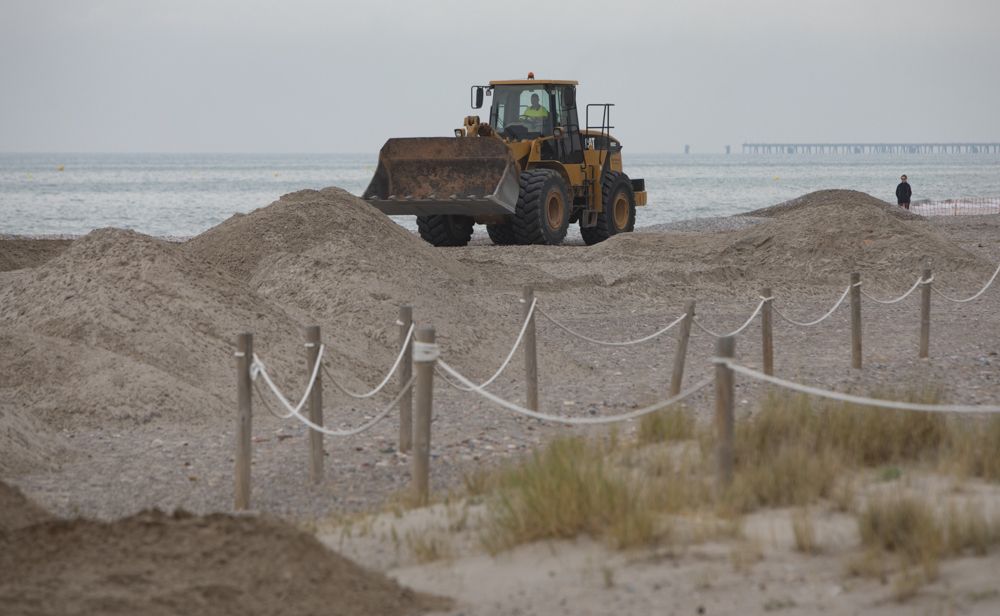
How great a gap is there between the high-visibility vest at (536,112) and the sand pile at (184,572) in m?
18.2

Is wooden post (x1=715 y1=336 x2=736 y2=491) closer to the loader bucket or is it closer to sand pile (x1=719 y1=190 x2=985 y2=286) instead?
sand pile (x1=719 y1=190 x2=985 y2=286)

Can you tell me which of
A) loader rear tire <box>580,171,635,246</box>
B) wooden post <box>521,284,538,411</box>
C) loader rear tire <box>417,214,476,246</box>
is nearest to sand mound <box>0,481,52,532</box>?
wooden post <box>521,284,538,411</box>

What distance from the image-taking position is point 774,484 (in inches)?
240

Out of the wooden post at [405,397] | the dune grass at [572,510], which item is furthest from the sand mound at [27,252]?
the dune grass at [572,510]

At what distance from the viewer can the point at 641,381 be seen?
11.2 meters

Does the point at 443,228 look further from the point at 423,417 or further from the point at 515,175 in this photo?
the point at 423,417

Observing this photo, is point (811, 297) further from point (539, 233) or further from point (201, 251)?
point (201, 251)

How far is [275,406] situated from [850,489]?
18.0 ft

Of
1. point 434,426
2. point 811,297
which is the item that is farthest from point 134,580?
point 811,297

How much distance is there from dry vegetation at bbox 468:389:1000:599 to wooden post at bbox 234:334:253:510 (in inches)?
52.1

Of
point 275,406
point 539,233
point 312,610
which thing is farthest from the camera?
point 539,233

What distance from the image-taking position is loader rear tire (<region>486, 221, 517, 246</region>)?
2325cm

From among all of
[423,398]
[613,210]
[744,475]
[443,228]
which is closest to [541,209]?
[443,228]

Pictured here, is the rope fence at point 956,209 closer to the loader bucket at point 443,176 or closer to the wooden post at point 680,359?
the loader bucket at point 443,176
